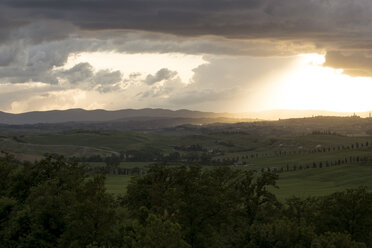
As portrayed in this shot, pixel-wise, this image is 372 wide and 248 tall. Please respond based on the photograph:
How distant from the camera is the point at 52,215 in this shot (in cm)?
6181

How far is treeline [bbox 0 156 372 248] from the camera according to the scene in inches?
2080

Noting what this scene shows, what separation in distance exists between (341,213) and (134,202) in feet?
106

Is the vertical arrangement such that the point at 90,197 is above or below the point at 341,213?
above

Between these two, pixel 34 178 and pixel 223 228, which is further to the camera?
pixel 34 178

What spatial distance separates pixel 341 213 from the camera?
73625mm

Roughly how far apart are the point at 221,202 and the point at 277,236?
58.4 ft

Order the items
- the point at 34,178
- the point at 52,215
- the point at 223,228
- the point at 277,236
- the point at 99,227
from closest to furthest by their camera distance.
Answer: the point at 277,236
the point at 99,227
the point at 52,215
the point at 223,228
the point at 34,178

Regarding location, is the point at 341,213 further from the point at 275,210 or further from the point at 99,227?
the point at 99,227

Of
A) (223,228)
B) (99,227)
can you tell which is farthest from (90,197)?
(223,228)

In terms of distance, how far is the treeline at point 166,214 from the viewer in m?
52.8

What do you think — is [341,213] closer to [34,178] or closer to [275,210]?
[275,210]

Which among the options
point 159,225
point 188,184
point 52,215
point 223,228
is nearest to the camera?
point 159,225

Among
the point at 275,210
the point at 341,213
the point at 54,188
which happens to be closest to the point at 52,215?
the point at 54,188

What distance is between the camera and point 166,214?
63594 millimetres
